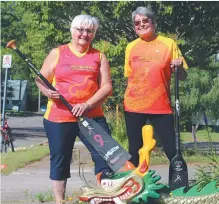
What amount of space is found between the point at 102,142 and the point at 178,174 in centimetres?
78

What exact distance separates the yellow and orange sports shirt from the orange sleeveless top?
0.37 m

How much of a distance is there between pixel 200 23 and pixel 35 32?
4.09m

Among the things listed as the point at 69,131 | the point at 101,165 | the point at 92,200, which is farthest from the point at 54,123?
the point at 92,200

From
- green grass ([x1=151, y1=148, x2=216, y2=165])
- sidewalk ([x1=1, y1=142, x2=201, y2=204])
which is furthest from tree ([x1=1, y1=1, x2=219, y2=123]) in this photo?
sidewalk ([x1=1, y1=142, x2=201, y2=204])

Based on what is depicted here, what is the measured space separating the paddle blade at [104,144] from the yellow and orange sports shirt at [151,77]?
0.53 meters

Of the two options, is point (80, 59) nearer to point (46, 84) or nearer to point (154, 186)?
point (46, 84)

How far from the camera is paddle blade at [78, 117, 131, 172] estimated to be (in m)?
4.67

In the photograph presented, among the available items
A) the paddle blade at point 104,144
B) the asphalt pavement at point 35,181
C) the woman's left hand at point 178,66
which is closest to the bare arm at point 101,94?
the paddle blade at point 104,144

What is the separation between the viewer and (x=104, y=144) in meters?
4.80

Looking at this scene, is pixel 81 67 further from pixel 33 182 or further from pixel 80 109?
pixel 33 182

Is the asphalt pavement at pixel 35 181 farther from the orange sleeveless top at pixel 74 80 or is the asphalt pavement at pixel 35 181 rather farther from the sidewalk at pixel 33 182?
the orange sleeveless top at pixel 74 80

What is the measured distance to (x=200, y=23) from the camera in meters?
14.1

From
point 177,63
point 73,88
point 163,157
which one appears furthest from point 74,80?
point 163,157

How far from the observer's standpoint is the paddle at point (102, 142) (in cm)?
468
